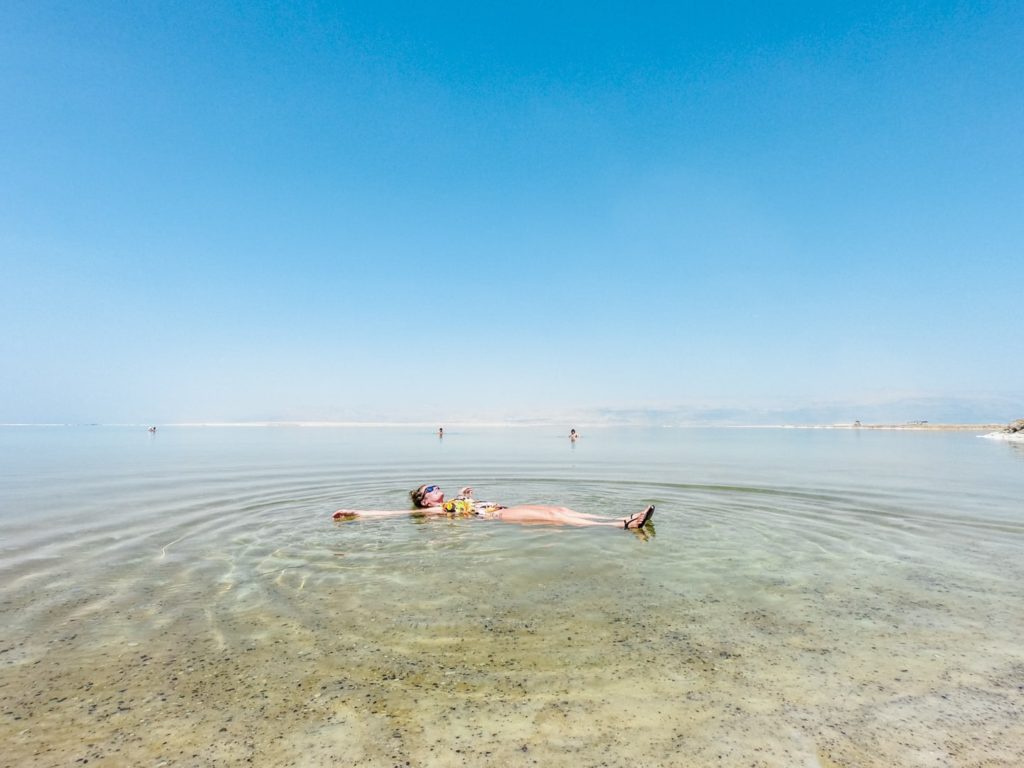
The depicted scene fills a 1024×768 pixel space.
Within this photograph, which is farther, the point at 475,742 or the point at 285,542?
the point at 285,542

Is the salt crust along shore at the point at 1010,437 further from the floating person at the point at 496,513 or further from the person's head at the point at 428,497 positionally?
the person's head at the point at 428,497

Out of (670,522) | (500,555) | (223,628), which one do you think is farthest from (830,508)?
(223,628)

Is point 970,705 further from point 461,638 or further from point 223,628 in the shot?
point 223,628

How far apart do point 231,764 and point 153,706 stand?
134 cm

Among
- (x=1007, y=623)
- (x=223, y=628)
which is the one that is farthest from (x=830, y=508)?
(x=223, y=628)

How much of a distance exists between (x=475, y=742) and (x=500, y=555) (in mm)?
5821

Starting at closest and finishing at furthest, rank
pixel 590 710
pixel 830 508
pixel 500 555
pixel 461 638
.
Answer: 1. pixel 590 710
2. pixel 461 638
3. pixel 500 555
4. pixel 830 508

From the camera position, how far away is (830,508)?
14164 mm

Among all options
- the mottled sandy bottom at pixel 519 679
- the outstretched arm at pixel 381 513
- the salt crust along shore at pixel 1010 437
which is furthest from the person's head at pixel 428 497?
the salt crust along shore at pixel 1010 437

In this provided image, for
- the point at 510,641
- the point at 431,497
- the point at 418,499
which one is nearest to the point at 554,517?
the point at 431,497

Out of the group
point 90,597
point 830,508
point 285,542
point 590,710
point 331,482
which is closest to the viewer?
point 590,710

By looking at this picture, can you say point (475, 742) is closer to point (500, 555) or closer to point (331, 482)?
point (500, 555)

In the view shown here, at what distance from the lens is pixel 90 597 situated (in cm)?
711

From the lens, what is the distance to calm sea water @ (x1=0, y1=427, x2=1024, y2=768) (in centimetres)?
395
